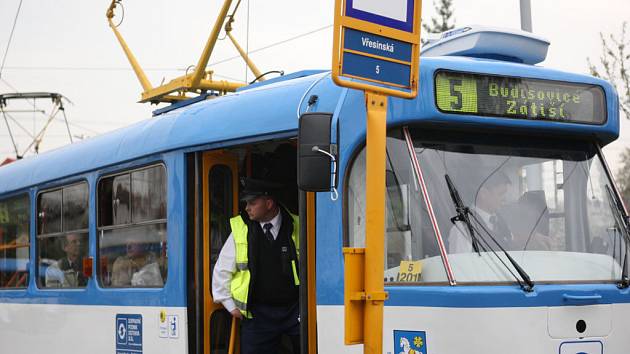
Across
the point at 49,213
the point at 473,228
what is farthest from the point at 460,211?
the point at 49,213

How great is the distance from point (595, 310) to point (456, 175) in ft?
3.45

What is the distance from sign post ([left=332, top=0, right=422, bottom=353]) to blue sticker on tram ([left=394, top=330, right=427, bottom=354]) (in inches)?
24.3

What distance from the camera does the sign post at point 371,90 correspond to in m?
4.70

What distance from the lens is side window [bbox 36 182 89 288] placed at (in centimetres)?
878

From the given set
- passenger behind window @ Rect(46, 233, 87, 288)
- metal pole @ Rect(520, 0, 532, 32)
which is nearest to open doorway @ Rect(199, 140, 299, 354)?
passenger behind window @ Rect(46, 233, 87, 288)

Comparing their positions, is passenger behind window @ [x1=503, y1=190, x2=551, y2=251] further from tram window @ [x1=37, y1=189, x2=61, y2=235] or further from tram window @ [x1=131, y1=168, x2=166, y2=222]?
tram window @ [x1=37, y1=189, x2=61, y2=235]

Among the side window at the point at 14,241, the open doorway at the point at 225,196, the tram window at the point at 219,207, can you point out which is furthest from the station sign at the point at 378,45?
the side window at the point at 14,241

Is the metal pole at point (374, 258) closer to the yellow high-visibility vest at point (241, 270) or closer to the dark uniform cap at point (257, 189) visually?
the yellow high-visibility vest at point (241, 270)

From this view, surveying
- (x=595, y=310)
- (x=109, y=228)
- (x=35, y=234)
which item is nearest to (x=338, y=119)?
(x=595, y=310)

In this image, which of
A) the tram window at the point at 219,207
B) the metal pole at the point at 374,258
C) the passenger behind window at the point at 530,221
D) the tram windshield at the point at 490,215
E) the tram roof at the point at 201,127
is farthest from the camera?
the tram window at the point at 219,207

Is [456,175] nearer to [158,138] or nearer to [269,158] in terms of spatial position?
[269,158]

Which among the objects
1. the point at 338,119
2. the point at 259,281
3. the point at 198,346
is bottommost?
the point at 198,346

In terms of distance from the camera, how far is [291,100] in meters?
6.37

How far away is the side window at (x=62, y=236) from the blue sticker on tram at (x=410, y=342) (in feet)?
13.2
